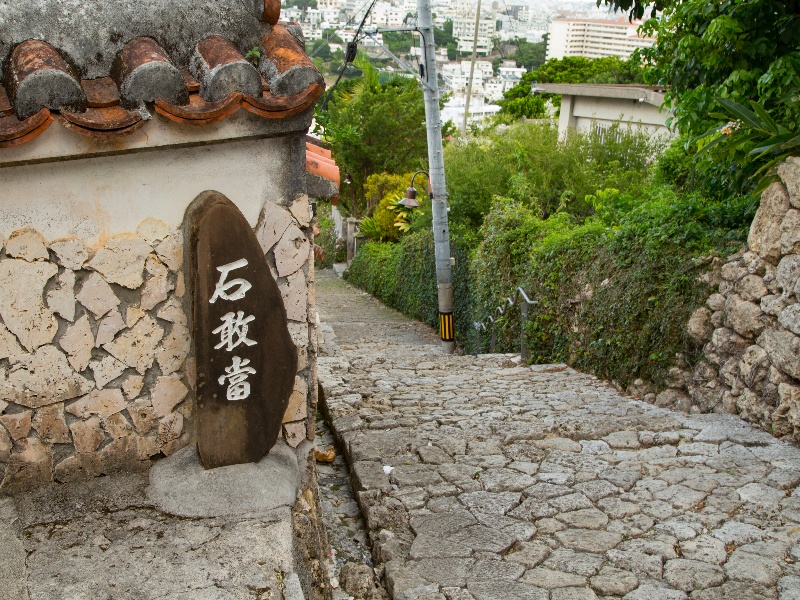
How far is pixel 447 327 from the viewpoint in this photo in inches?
586

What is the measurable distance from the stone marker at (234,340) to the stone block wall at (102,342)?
9.1 inches

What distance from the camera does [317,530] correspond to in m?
4.26

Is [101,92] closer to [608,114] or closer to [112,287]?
[112,287]

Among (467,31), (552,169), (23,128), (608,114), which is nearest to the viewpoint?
(23,128)

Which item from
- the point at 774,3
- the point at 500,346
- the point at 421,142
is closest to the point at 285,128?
the point at 774,3

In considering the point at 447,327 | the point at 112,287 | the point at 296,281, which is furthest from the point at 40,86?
the point at 447,327

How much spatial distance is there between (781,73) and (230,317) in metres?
5.38

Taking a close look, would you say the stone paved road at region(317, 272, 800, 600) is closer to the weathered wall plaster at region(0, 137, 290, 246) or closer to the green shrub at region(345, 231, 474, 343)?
the weathered wall plaster at region(0, 137, 290, 246)

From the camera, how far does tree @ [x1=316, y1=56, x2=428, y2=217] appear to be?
2791 centimetres

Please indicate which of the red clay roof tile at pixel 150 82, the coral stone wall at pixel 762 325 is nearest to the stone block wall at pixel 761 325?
the coral stone wall at pixel 762 325

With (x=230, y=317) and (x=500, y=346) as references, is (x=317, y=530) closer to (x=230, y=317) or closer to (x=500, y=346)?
(x=230, y=317)

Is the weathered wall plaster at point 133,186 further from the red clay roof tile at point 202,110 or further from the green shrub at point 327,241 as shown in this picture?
the green shrub at point 327,241

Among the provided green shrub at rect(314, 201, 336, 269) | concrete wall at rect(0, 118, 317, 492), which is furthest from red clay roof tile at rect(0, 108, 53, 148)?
green shrub at rect(314, 201, 336, 269)

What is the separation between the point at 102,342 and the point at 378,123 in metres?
25.2
